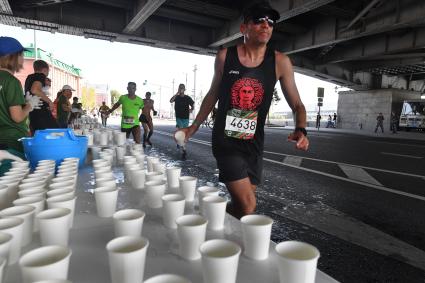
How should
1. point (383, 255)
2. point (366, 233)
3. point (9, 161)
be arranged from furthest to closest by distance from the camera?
point (366, 233), point (383, 255), point (9, 161)

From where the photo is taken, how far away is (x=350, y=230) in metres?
3.15

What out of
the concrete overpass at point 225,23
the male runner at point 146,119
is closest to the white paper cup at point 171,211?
the concrete overpass at point 225,23

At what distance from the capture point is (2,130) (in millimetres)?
2736

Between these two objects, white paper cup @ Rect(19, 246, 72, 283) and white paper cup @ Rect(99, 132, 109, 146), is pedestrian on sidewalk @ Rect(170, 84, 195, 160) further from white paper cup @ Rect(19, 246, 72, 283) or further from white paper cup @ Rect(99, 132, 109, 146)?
white paper cup @ Rect(19, 246, 72, 283)

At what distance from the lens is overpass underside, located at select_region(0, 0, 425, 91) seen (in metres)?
9.72

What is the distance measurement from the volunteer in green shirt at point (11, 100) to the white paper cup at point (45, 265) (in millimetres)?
2026

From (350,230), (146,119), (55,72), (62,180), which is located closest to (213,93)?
(62,180)

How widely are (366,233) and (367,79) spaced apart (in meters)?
26.3

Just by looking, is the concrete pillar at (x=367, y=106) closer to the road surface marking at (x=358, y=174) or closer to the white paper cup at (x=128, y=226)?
the road surface marking at (x=358, y=174)

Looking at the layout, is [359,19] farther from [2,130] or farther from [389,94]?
[389,94]

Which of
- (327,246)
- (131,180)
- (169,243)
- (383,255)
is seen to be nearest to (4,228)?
(169,243)

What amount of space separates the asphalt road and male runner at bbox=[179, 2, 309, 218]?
99 cm

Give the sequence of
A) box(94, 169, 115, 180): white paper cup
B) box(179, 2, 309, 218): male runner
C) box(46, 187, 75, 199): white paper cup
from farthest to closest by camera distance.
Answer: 1. box(179, 2, 309, 218): male runner
2. box(94, 169, 115, 180): white paper cup
3. box(46, 187, 75, 199): white paper cup

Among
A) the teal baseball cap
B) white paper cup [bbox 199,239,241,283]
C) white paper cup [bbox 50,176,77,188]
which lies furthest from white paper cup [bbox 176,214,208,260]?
the teal baseball cap
